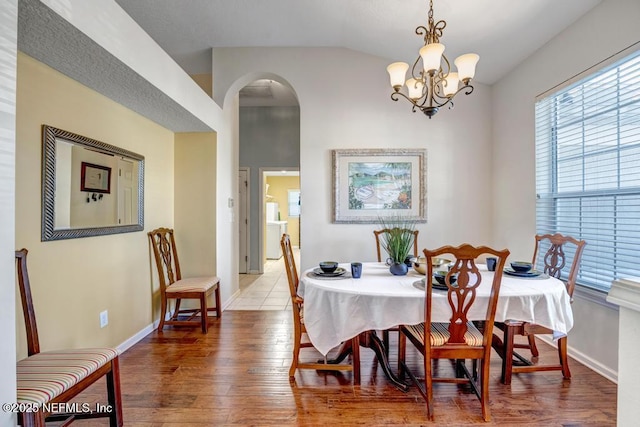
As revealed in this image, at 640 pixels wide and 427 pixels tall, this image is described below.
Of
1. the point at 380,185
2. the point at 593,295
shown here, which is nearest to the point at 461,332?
the point at 593,295

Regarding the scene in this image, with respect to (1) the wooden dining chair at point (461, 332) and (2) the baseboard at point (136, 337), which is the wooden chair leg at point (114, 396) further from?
(1) the wooden dining chair at point (461, 332)

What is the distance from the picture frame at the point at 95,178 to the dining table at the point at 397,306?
1.79 meters

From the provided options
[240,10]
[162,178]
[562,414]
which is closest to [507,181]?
[562,414]

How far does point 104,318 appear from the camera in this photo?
2482mm

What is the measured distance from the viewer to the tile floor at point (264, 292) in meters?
3.95

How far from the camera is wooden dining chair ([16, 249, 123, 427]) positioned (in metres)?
1.27

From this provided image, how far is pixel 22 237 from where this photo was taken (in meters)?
1.80

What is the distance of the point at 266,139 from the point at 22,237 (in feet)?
14.5

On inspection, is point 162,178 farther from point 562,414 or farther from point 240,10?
point 562,414

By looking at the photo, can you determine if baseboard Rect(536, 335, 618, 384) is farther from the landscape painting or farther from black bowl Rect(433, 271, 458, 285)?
the landscape painting

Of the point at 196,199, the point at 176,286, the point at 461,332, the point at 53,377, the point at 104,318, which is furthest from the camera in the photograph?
the point at 196,199

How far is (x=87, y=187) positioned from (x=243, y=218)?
12.1 feet

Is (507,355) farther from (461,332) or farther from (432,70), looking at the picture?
(432,70)

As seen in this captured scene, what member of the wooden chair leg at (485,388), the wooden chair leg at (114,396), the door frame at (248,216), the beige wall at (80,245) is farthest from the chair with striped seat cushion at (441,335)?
the door frame at (248,216)
